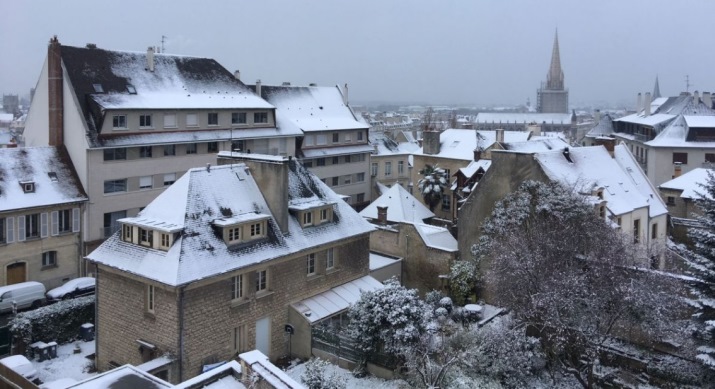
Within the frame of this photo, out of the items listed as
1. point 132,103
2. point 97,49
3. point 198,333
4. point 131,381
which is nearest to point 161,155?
point 132,103

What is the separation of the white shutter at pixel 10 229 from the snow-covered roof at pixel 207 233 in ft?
38.3

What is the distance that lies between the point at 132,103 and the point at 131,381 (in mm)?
29343

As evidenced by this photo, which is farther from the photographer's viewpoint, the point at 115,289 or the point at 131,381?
the point at 115,289

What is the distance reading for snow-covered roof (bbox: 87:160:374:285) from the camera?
2402 cm

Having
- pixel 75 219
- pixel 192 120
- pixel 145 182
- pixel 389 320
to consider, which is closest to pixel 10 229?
pixel 75 219

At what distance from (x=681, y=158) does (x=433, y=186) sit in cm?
2733

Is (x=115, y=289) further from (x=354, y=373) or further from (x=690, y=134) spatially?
(x=690, y=134)

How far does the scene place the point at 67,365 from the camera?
26.8 m

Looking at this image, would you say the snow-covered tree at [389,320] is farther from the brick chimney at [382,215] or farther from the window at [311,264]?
the brick chimney at [382,215]

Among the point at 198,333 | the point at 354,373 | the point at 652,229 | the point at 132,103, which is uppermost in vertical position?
the point at 132,103

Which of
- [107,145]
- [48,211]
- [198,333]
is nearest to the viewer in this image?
[198,333]

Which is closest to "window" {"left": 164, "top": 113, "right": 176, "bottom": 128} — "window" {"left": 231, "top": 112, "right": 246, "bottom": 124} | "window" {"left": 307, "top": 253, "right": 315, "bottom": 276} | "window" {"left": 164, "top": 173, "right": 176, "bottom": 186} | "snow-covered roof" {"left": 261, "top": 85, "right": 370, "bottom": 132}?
"window" {"left": 164, "top": 173, "right": 176, "bottom": 186}

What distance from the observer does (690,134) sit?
63.3m

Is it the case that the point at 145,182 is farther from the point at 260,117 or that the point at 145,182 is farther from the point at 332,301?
the point at 332,301
